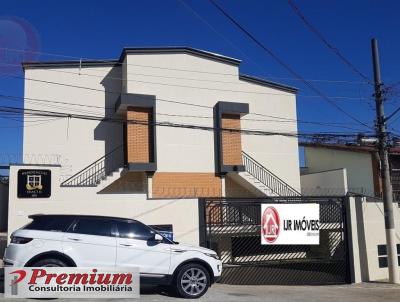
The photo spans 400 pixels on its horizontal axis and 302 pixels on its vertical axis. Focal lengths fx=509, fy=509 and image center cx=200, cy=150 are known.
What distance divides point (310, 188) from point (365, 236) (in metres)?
12.7

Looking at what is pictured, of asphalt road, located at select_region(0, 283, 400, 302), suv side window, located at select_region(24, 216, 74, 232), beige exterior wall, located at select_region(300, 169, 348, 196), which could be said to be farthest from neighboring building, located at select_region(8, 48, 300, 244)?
suv side window, located at select_region(24, 216, 74, 232)

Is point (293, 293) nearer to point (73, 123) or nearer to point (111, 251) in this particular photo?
point (111, 251)

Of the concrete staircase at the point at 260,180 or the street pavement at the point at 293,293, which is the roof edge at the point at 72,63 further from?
the street pavement at the point at 293,293

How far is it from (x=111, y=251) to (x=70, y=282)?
1.05 meters

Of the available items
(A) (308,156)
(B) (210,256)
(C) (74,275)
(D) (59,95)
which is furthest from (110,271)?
(A) (308,156)

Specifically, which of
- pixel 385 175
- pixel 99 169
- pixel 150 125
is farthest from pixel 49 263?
pixel 99 169

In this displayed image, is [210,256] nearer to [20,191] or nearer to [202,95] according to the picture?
[20,191]

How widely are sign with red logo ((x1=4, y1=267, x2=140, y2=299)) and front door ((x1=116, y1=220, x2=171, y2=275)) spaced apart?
0.78 feet

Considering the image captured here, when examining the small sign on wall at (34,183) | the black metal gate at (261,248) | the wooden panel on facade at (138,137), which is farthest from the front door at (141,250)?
the wooden panel on facade at (138,137)

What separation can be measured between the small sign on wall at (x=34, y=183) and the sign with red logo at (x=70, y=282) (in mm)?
6562

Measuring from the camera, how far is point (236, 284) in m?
15.2

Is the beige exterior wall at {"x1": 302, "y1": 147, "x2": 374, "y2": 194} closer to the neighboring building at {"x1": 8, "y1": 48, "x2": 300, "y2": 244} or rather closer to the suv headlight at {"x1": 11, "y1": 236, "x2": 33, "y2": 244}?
the neighboring building at {"x1": 8, "y1": 48, "x2": 300, "y2": 244}

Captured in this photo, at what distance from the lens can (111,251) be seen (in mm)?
11000

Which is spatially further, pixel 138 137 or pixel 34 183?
pixel 138 137
